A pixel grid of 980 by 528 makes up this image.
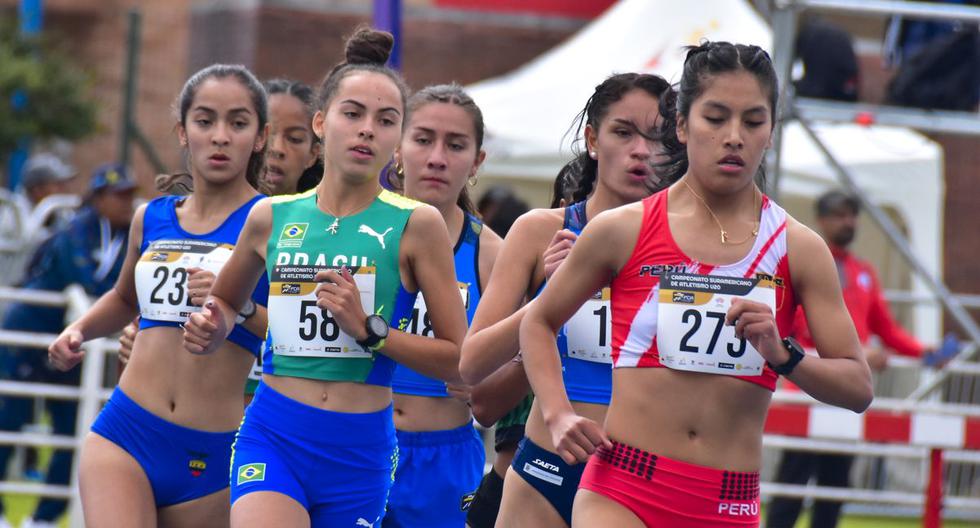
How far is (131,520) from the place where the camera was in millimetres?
5254

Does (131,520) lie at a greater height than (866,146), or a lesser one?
lesser

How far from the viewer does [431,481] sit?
5.55 m

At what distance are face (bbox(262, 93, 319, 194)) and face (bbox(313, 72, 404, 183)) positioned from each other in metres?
1.32

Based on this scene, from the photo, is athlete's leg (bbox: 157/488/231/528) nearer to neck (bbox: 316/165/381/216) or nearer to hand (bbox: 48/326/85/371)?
hand (bbox: 48/326/85/371)

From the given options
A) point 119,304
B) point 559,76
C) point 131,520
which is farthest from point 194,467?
point 559,76

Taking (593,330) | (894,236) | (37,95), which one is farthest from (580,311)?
(37,95)

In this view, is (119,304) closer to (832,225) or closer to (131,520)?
(131,520)

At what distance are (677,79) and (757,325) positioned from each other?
9.97 meters

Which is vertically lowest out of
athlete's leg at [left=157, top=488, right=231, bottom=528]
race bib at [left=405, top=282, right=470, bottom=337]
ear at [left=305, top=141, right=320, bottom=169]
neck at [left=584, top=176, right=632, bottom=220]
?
athlete's leg at [left=157, top=488, right=231, bottom=528]

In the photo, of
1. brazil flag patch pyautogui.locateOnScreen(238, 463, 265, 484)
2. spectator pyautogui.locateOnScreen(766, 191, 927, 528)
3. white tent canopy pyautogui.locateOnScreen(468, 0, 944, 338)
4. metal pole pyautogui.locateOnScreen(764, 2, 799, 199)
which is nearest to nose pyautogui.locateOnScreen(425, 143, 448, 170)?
brazil flag patch pyautogui.locateOnScreen(238, 463, 265, 484)

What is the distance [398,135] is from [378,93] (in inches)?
6.0

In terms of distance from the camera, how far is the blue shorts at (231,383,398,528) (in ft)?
15.6

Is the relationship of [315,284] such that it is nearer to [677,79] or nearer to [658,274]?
[658,274]

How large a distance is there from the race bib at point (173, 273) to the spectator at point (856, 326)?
4962 mm
